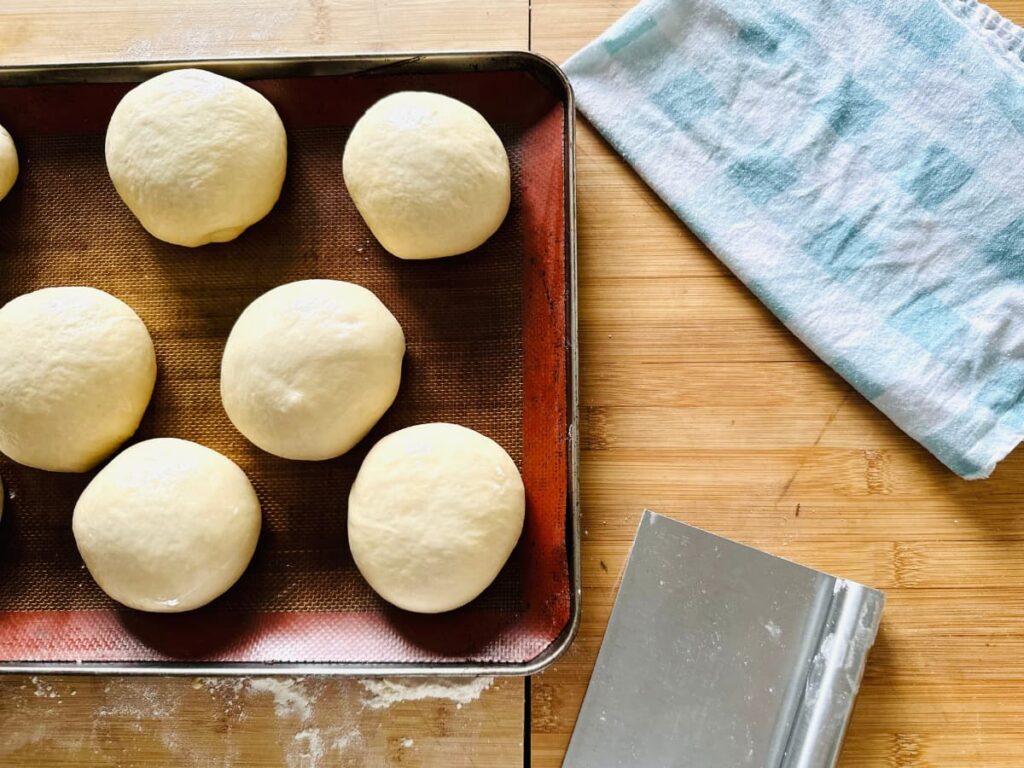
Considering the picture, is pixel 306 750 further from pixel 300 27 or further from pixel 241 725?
pixel 300 27

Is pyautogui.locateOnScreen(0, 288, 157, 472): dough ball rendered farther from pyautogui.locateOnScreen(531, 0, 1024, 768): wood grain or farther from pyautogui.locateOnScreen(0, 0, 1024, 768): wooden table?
pyautogui.locateOnScreen(531, 0, 1024, 768): wood grain

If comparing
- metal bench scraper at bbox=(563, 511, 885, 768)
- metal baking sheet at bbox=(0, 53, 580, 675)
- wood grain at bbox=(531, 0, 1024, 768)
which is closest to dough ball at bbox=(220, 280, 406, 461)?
metal baking sheet at bbox=(0, 53, 580, 675)

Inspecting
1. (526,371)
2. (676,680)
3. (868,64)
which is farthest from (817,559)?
(868,64)

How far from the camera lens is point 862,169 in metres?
1.07

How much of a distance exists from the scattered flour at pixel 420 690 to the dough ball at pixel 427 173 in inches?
20.5

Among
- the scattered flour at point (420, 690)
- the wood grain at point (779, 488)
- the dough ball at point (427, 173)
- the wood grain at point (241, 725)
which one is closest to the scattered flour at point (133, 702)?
the wood grain at point (241, 725)

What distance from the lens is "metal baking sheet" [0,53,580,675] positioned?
3.25 feet

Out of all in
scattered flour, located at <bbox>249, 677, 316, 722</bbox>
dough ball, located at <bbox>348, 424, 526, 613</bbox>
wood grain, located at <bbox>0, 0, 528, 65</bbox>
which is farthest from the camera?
wood grain, located at <bbox>0, 0, 528, 65</bbox>

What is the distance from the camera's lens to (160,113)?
100 centimetres

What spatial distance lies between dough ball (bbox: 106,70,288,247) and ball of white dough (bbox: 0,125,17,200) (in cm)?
14

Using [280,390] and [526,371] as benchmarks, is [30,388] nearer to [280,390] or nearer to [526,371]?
[280,390]

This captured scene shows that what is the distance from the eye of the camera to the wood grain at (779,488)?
1026 millimetres

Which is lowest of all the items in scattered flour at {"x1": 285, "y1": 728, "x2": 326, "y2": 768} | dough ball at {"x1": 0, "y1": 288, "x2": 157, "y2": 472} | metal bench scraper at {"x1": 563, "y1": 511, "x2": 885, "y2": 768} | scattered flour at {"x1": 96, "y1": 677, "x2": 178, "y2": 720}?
scattered flour at {"x1": 285, "y1": 728, "x2": 326, "y2": 768}

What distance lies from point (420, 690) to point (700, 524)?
40 cm
